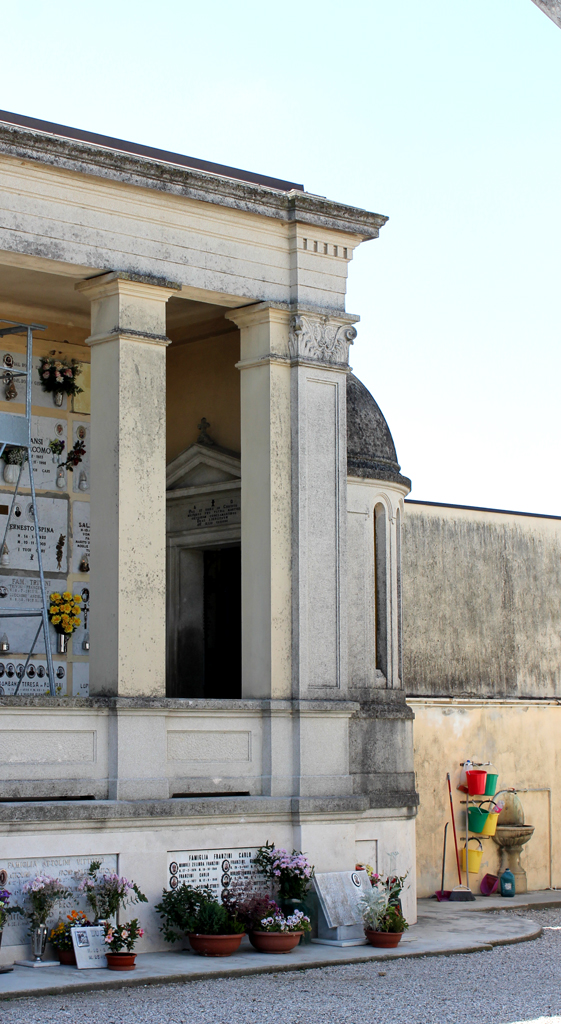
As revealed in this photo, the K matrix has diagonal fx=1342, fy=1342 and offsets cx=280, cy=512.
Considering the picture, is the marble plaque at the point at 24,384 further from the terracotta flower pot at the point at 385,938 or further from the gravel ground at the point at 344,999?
the gravel ground at the point at 344,999

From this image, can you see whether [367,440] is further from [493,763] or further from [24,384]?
[493,763]

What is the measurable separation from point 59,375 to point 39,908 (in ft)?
18.8

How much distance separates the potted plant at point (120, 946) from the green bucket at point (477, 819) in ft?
22.1

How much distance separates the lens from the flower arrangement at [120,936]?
9.69m

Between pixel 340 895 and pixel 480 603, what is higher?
pixel 480 603

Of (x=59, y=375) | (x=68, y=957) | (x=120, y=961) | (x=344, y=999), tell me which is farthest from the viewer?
(x=59, y=375)

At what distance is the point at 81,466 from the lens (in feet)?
45.1

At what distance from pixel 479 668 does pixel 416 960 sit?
7174 mm

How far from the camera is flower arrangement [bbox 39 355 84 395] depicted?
13469mm

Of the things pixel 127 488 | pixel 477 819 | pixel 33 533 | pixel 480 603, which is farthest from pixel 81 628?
pixel 480 603

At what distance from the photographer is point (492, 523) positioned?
18250 millimetres

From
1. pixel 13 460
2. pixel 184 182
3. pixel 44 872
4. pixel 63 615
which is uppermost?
pixel 184 182

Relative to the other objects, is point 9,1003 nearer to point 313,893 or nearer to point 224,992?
point 224,992

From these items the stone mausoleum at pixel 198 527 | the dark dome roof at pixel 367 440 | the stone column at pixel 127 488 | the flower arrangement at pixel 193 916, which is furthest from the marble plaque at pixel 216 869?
the dark dome roof at pixel 367 440
